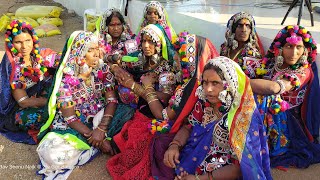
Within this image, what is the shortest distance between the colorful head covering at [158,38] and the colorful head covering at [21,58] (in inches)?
49.5

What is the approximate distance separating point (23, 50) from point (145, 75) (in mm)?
1405

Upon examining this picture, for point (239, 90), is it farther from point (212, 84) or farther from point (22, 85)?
point (22, 85)

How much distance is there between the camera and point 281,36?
140 inches

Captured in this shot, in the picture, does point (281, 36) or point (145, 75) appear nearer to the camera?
point (281, 36)

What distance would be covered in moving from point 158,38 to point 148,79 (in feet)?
1.51

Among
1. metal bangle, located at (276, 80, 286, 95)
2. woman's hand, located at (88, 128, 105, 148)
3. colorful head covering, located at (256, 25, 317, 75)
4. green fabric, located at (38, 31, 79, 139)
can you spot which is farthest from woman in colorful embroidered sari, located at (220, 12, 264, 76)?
green fabric, located at (38, 31, 79, 139)

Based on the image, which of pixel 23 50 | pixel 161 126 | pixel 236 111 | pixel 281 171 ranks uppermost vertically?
pixel 23 50

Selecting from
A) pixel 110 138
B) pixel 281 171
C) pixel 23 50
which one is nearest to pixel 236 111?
pixel 281 171

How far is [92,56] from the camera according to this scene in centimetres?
369

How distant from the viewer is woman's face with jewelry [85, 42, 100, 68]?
144 inches

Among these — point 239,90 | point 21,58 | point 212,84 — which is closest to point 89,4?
point 21,58

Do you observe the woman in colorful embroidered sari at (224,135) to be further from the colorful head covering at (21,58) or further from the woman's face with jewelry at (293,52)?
the colorful head covering at (21,58)

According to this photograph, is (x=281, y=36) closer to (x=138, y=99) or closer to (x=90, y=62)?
(x=138, y=99)

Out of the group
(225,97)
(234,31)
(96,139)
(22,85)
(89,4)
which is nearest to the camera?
(225,97)
